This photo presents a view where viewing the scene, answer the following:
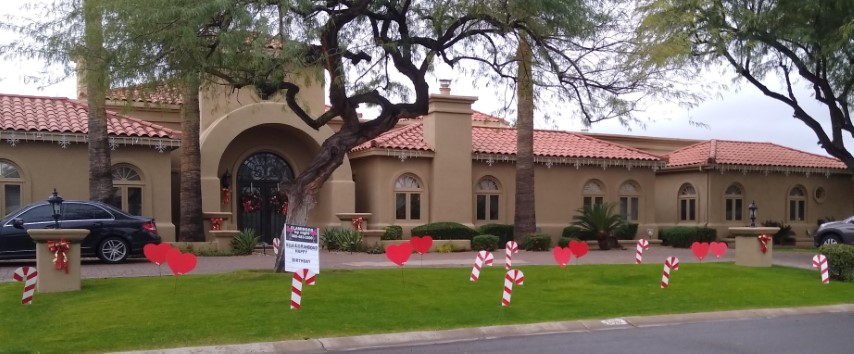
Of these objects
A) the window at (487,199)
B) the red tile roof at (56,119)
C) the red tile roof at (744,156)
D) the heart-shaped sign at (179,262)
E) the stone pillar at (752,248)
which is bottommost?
the stone pillar at (752,248)

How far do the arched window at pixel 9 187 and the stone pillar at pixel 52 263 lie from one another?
31.0 ft

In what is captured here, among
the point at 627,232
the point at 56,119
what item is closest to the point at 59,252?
the point at 56,119

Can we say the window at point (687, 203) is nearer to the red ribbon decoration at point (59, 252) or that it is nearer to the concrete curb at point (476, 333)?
the concrete curb at point (476, 333)

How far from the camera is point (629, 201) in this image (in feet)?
98.6

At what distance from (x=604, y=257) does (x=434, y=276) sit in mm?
8844

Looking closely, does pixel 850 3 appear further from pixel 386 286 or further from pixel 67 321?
pixel 67 321

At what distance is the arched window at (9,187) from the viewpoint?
2048cm

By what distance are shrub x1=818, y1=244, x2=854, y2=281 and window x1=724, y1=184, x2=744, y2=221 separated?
14.2 metres

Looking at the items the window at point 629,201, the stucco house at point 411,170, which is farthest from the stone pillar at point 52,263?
the window at point 629,201

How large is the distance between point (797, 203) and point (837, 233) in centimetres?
700

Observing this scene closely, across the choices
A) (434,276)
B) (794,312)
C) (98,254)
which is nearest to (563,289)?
(434,276)

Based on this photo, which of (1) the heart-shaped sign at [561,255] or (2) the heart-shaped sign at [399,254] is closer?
(2) the heart-shaped sign at [399,254]

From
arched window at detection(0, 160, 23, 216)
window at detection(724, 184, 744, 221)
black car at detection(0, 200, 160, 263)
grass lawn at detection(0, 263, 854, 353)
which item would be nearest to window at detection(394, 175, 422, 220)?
black car at detection(0, 200, 160, 263)

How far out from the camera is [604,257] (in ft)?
74.4
